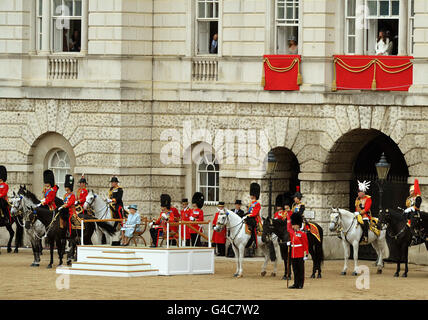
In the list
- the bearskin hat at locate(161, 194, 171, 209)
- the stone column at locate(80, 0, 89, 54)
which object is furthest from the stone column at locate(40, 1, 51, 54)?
the bearskin hat at locate(161, 194, 171, 209)

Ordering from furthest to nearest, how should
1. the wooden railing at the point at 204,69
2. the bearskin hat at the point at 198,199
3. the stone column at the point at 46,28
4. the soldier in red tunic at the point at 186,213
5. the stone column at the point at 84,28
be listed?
the stone column at the point at 46,28
the stone column at the point at 84,28
the wooden railing at the point at 204,69
the bearskin hat at the point at 198,199
the soldier in red tunic at the point at 186,213

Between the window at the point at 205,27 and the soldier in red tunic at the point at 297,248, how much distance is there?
36.0ft

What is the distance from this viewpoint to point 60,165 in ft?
161

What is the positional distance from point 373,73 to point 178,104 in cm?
603

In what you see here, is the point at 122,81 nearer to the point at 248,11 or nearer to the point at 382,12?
the point at 248,11

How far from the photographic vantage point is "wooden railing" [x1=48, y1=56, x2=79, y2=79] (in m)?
48.2

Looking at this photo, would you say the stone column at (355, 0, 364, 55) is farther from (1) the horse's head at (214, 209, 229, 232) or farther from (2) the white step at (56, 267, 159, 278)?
(2) the white step at (56, 267, 159, 278)

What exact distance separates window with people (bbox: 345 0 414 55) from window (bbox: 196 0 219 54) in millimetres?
4183

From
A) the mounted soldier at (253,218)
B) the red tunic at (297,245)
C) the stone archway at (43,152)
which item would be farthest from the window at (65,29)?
the red tunic at (297,245)

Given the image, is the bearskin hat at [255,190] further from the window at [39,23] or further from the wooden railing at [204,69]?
the window at [39,23]

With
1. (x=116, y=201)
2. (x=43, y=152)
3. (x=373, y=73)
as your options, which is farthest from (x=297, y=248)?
(x=43, y=152)

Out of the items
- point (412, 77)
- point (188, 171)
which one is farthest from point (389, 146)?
point (188, 171)

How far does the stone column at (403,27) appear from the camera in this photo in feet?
148
